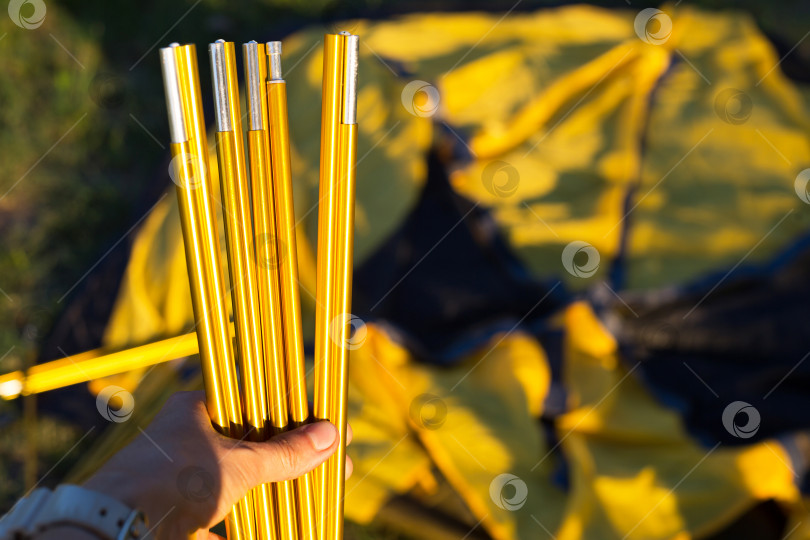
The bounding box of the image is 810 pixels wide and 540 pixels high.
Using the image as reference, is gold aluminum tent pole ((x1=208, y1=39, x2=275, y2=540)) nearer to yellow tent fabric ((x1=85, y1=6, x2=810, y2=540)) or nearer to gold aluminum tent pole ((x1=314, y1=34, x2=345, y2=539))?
gold aluminum tent pole ((x1=314, y1=34, x2=345, y2=539))

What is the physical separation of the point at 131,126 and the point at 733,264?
5.61 feet

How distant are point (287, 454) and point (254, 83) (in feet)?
1.37

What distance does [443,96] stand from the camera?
1.41 metres

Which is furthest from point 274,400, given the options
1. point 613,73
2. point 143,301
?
point 613,73

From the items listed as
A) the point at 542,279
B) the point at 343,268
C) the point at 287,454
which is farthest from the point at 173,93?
the point at 542,279

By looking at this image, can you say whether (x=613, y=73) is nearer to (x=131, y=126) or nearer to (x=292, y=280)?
(x=292, y=280)

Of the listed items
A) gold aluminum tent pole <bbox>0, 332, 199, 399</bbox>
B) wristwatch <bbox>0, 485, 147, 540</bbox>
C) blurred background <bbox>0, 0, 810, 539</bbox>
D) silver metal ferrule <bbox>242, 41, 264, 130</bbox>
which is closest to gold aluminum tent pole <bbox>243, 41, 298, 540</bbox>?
silver metal ferrule <bbox>242, 41, 264, 130</bbox>

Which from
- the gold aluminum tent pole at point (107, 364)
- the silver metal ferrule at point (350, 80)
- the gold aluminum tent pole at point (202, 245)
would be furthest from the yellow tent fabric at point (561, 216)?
the silver metal ferrule at point (350, 80)

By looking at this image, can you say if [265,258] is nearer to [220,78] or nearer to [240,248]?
[240,248]

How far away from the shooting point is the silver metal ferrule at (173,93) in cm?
57

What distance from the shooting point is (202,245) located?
0.64 m

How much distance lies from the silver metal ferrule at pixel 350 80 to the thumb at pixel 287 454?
37 cm

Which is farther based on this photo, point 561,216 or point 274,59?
point 561,216

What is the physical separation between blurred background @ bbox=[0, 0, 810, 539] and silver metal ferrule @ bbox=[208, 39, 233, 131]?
2.18 feet
